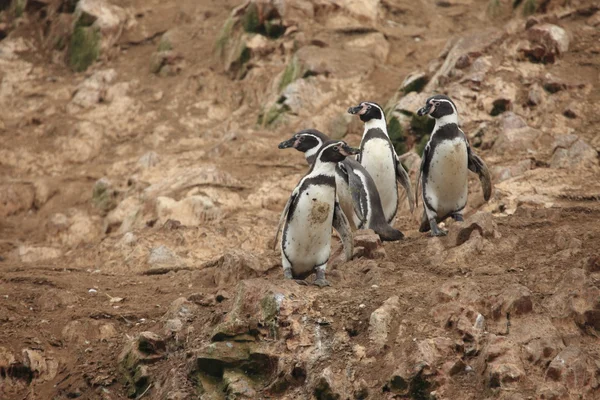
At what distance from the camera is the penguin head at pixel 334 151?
8219 mm

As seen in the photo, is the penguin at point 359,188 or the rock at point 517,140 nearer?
the penguin at point 359,188

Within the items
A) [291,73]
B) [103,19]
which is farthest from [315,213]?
[103,19]

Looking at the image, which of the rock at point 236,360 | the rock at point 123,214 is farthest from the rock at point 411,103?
the rock at point 236,360

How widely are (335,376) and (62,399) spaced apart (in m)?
2.46

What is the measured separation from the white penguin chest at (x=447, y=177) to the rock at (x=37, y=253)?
6191 millimetres

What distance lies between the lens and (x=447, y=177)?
9898 mm

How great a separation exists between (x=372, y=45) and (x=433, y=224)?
910cm

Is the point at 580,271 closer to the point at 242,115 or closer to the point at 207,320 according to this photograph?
the point at 207,320

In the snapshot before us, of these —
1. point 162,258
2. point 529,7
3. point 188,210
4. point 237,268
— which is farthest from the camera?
point 529,7

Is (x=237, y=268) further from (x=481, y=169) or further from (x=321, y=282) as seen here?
(x=481, y=169)

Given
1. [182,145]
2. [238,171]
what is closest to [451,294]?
[238,171]

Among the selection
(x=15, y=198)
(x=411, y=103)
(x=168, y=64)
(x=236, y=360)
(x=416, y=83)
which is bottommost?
(x=15, y=198)

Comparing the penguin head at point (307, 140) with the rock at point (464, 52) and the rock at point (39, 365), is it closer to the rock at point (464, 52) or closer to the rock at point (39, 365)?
the rock at point (39, 365)

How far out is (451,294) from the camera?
715cm
